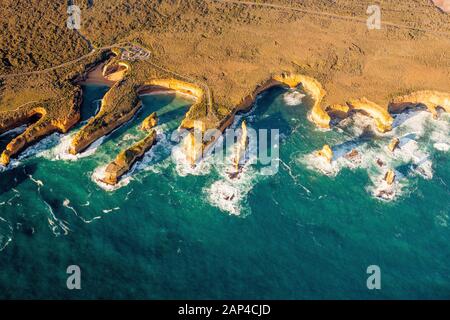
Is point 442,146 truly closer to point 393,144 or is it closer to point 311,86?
point 393,144

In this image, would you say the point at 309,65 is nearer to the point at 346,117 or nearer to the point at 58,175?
the point at 346,117

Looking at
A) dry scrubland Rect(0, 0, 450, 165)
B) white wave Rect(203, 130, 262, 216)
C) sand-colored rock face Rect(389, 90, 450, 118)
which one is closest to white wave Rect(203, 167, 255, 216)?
white wave Rect(203, 130, 262, 216)

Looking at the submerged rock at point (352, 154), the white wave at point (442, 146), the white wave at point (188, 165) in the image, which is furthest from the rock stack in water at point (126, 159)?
the white wave at point (442, 146)

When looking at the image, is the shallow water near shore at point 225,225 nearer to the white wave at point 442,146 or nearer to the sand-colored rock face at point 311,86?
the white wave at point 442,146

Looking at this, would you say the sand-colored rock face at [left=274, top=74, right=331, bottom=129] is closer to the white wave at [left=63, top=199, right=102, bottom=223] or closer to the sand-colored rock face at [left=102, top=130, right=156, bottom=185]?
the sand-colored rock face at [left=102, top=130, right=156, bottom=185]
